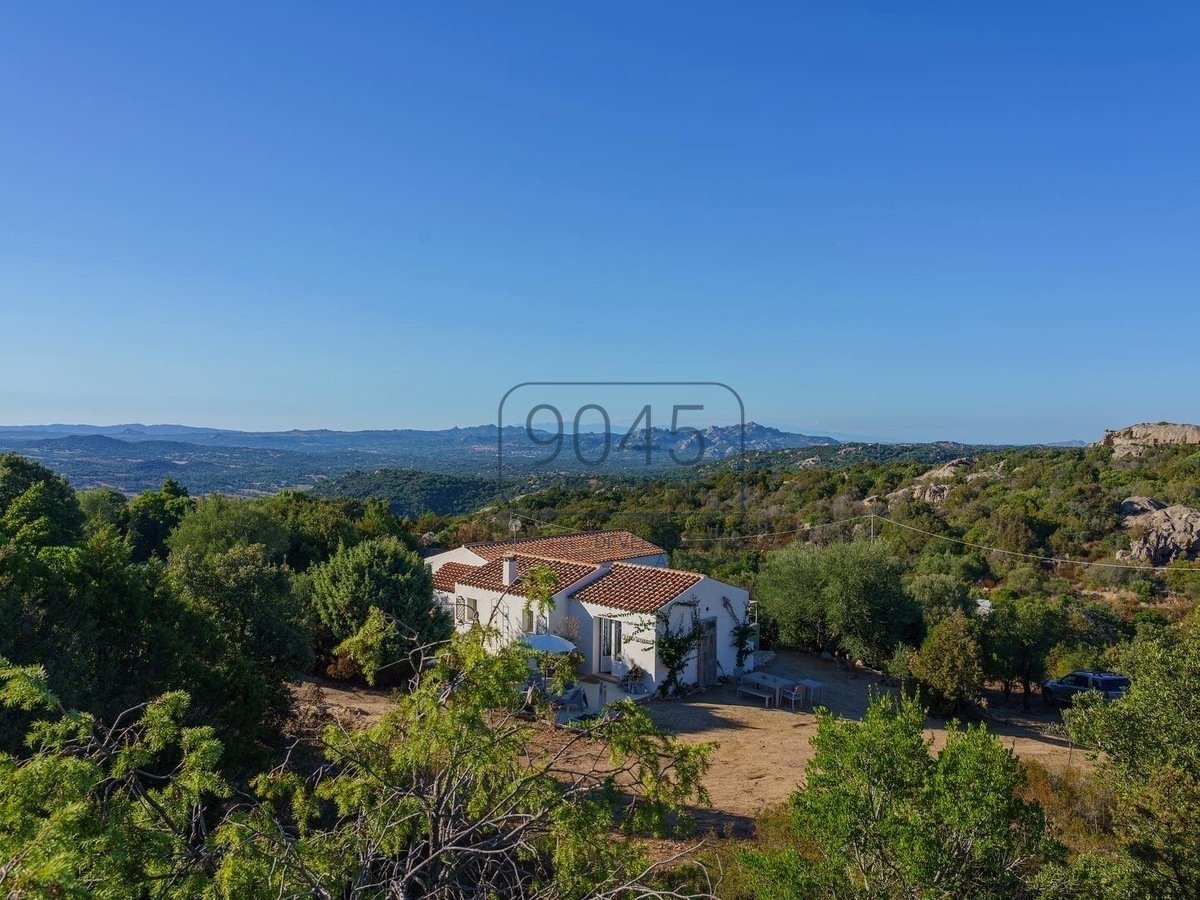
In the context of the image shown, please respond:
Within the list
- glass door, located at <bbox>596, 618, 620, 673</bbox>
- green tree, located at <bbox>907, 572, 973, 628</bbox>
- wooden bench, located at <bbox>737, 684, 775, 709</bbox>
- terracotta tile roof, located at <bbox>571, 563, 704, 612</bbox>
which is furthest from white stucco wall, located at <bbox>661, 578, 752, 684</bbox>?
green tree, located at <bbox>907, 572, 973, 628</bbox>

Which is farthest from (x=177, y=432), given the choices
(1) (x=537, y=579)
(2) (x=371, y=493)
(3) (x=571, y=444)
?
(1) (x=537, y=579)

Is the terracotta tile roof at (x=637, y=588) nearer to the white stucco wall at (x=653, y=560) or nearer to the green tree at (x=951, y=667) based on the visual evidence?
the white stucco wall at (x=653, y=560)

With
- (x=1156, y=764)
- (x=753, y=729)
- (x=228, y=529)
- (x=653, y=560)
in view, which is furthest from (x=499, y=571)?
(x=1156, y=764)

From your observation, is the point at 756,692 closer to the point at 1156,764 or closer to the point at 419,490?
the point at 1156,764

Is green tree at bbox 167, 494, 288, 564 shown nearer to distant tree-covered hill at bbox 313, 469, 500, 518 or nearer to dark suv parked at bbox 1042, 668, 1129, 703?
distant tree-covered hill at bbox 313, 469, 500, 518

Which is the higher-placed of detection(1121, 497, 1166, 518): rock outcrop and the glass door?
detection(1121, 497, 1166, 518): rock outcrop
